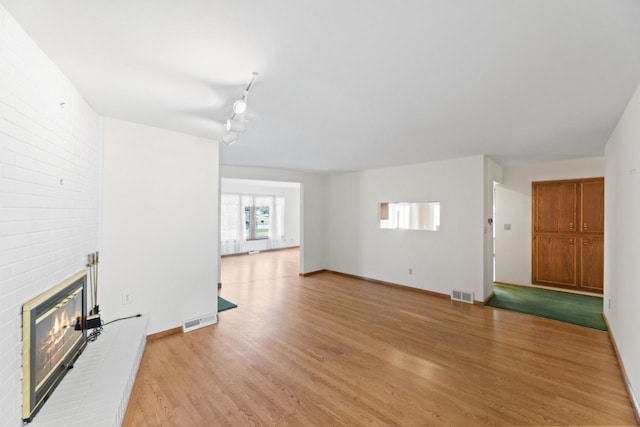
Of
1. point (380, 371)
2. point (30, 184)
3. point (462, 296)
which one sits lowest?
point (380, 371)

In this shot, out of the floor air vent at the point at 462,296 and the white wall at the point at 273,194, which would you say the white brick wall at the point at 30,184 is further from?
the white wall at the point at 273,194

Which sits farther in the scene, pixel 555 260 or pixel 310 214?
pixel 310 214

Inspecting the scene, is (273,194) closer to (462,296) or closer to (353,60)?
(462,296)

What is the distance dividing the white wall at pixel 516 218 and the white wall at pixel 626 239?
2.27 m

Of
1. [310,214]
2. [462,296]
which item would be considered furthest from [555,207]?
[310,214]

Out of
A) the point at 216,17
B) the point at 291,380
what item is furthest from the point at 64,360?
the point at 216,17

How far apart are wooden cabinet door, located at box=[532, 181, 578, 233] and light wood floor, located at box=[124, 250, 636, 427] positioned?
7.88 ft

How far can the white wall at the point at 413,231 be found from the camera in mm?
4594

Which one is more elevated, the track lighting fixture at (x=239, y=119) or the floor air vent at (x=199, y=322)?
the track lighting fixture at (x=239, y=119)

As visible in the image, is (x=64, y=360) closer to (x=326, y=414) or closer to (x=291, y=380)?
(x=291, y=380)

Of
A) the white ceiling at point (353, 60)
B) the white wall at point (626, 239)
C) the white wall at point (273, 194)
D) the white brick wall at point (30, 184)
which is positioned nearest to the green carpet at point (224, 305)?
the white brick wall at point (30, 184)

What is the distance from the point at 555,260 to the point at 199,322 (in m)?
6.38

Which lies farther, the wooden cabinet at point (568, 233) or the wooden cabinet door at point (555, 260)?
the wooden cabinet door at point (555, 260)

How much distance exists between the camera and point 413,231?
5.38 meters
